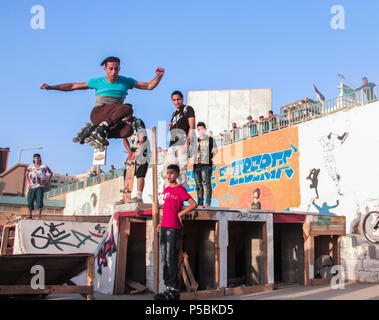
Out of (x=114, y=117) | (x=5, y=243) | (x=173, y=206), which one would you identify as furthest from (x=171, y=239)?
(x=5, y=243)

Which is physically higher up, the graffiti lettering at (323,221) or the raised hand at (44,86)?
the raised hand at (44,86)

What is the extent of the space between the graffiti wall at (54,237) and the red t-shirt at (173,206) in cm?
495

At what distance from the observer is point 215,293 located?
274 inches

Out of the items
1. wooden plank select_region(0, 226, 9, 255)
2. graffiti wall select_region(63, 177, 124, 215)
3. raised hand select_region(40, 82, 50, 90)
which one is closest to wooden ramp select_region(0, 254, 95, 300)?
raised hand select_region(40, 82, 50, 90)

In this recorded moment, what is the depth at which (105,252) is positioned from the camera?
25.5ft

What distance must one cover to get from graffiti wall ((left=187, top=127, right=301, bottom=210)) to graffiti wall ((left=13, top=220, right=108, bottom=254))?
357 inches

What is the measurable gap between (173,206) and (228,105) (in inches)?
1032

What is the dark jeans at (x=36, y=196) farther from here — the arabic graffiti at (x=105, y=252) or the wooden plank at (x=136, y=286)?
the wooden plank at (x=136, y=286)

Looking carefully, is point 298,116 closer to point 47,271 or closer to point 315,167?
point 315,167

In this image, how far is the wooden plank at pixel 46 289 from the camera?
5279 millimetres

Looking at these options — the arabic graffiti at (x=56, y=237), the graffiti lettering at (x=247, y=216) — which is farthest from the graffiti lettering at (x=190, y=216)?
the arabic graffiti at (x=56, y=237)

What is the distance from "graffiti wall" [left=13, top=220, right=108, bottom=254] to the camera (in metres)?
9.12
